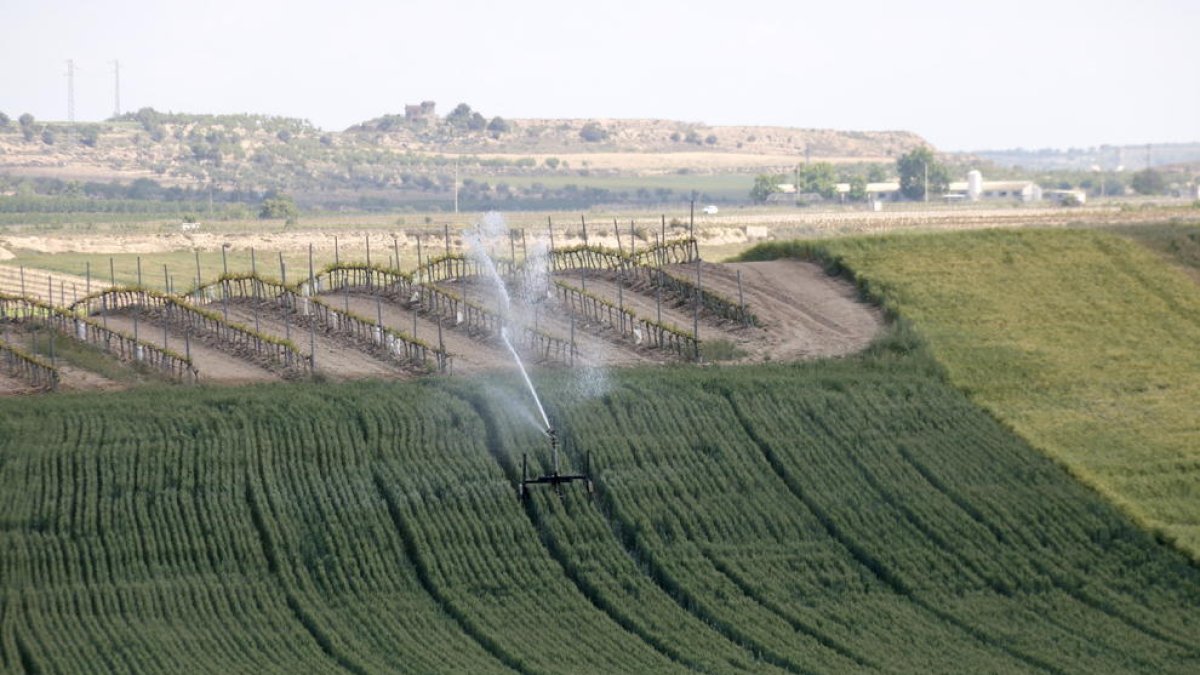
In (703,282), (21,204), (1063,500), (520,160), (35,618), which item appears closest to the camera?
(35,618)

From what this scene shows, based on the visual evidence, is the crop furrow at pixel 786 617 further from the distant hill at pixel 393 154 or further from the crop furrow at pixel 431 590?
the distant hill at pixel 393 154

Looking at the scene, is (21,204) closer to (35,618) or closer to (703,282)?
(703,282)

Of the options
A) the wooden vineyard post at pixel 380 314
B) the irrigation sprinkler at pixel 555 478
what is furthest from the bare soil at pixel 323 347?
the irrigation sprinkler at pixel 555 478

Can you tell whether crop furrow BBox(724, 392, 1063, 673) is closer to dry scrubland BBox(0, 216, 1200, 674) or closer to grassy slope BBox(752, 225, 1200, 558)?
dry scrubland BBox(0, 216, 1200, 674)

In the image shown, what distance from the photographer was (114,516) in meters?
35.7

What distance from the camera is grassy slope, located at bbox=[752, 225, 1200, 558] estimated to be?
1688 inches

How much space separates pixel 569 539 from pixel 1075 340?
70.5 ft

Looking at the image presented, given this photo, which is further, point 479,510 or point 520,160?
point 520,160

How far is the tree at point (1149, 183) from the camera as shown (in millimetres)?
147875

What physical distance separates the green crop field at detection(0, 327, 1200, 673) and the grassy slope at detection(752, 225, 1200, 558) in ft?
5.63

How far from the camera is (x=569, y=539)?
36.0m

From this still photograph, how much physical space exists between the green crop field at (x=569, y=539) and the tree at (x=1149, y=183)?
108676mm

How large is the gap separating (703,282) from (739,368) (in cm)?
931

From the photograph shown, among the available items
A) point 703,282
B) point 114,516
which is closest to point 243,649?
point 114,516
